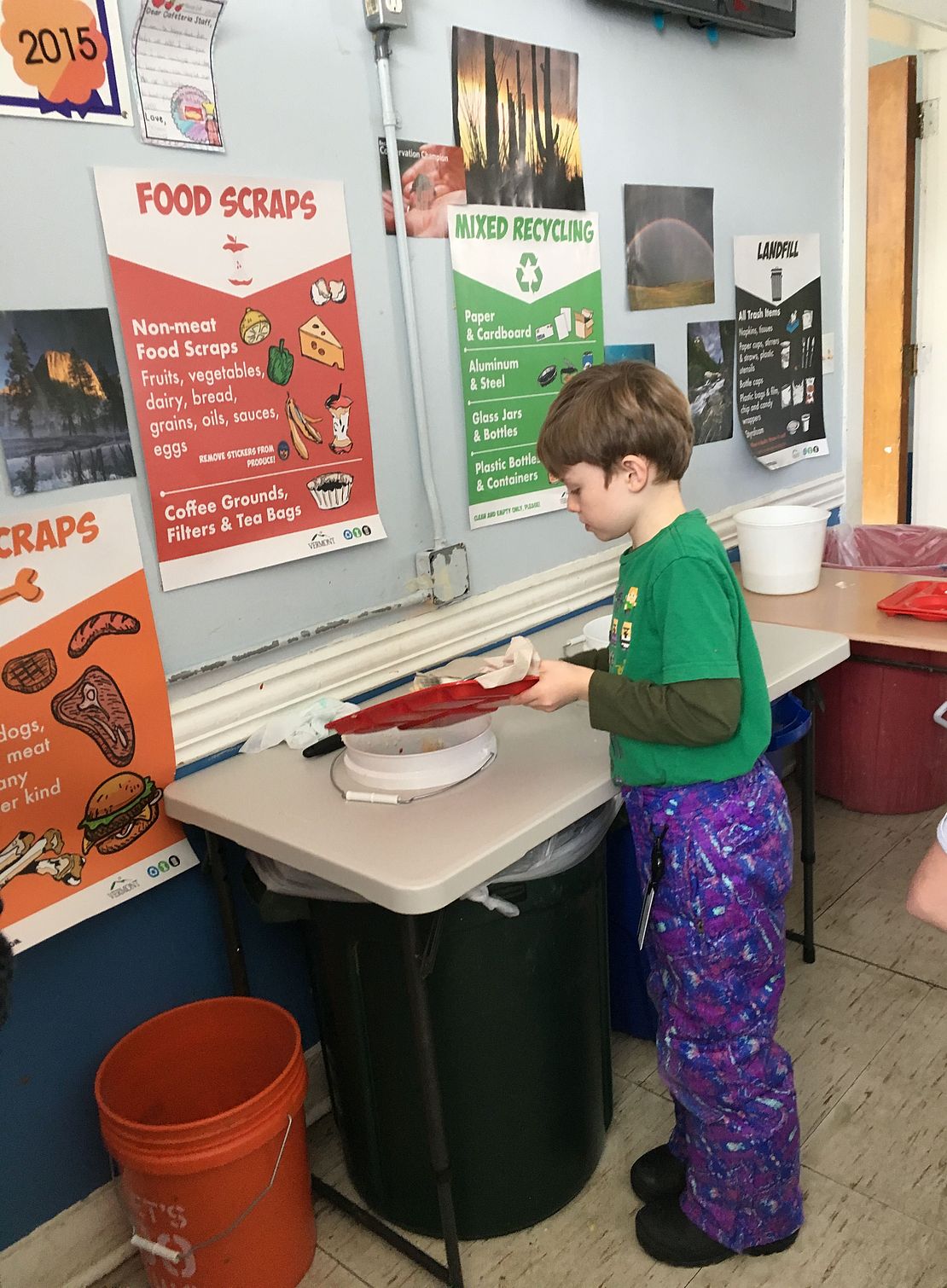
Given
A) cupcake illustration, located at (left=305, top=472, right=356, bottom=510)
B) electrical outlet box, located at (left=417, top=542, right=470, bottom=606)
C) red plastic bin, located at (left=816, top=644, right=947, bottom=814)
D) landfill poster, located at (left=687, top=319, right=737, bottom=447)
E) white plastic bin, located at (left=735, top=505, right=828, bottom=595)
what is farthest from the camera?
red plastic bin, located at (left=816, top=644, right=947, bottom=814)

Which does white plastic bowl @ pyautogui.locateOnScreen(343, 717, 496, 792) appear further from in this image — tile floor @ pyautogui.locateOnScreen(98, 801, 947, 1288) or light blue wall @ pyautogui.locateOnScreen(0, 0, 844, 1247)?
tile floor @ pyautogui.locateOnScreen(98, 801, 947, 1288)

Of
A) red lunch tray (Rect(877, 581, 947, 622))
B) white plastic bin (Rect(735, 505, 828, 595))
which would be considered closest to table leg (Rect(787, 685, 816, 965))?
red lunch tray (Rect(877, 581, 947, 622))

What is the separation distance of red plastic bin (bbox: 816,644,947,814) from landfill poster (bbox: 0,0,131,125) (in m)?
2.07

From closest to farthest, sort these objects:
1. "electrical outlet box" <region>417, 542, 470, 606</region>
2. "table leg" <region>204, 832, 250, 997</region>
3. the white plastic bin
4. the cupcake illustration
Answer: "table leg" <region>204, 832, 250, 997</region> < the cupcake illustration < "electrical outlet box" <region>417, 542, 470, 606</region> < the white plastic bin

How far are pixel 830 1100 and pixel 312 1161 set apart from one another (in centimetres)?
97

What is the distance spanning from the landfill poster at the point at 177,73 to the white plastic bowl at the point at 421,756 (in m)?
0.93

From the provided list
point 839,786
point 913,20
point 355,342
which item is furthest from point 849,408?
point 355,342

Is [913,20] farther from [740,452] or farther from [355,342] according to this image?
[355,342]

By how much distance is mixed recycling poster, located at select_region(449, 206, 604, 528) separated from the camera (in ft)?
6.43

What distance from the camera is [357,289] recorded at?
1760 millimetres

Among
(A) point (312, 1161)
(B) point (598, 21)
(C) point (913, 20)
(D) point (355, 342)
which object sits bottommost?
(A) point (312, 1161)

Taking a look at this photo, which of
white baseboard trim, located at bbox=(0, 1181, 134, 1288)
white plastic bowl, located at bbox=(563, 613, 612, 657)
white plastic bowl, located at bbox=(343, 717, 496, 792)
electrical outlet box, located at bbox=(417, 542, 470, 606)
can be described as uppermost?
electrical outlet box, located at bbox=(417, 542, 470, 606)

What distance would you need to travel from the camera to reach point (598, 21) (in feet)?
7.03

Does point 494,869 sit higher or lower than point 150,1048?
higher
